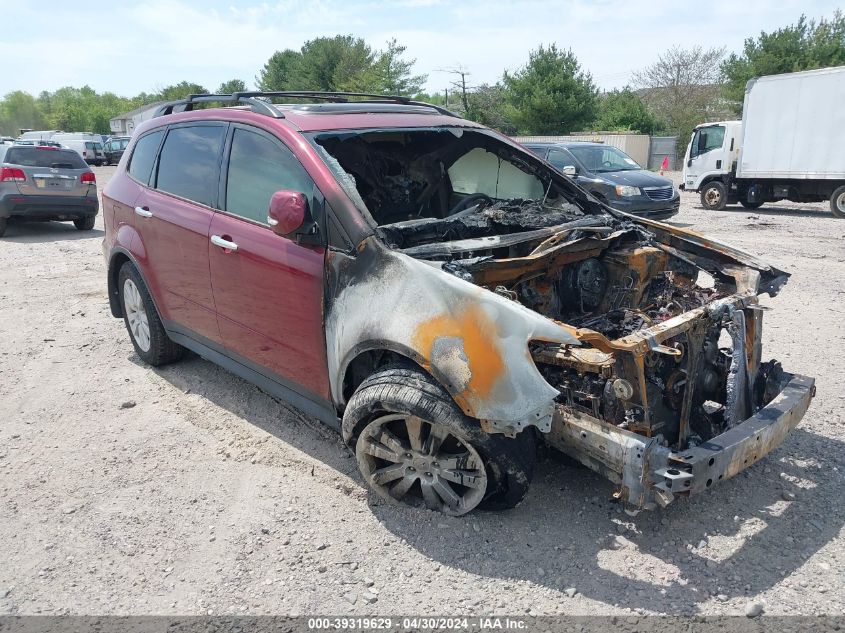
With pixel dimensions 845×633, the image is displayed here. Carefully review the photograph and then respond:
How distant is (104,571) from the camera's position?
2.82 m

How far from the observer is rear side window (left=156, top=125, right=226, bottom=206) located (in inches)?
157

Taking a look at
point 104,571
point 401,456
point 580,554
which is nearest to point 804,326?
point 580,554

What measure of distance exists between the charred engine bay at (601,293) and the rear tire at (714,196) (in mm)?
13836

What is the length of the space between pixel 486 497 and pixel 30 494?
2.44 m

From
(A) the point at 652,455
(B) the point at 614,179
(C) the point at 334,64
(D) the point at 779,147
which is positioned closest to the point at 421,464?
(A) the point at 652,455

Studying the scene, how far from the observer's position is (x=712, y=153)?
53.8ft

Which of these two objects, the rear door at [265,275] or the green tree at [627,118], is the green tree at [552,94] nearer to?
the green tree at [627,118]

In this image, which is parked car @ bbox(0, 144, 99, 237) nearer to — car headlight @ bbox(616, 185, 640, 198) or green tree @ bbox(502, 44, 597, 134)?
car headlight @ bbox(616, 185, 640, 198)

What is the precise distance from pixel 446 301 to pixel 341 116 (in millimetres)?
1646

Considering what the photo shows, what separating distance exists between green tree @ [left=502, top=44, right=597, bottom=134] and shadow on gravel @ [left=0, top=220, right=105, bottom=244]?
27225 millimetres

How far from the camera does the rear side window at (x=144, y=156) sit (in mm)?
4707

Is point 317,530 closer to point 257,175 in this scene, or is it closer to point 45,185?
point 257,175

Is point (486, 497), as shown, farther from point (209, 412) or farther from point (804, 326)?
point (804, 326)

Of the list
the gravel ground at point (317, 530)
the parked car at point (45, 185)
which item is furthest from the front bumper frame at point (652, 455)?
the parked car at point (45, 185)
